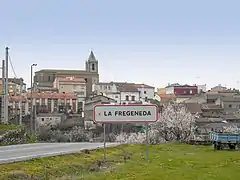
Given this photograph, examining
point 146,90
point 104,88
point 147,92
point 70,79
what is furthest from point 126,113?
point 147,92

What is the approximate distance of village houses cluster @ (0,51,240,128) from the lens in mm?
123375

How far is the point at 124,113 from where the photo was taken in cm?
2275

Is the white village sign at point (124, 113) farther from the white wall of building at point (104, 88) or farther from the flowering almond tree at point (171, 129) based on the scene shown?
the white wall of building at point (104, 88)

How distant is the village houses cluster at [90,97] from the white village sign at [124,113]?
245 ft

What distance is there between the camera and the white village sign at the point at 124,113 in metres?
22.7

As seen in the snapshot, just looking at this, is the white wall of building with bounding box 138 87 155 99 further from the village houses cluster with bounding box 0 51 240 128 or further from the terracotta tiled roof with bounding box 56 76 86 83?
the terracotta tiled roof with bounding box 56 76 86 83

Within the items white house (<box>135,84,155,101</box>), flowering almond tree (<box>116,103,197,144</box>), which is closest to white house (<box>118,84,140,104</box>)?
white house (<box>135,84,155,101</box>)

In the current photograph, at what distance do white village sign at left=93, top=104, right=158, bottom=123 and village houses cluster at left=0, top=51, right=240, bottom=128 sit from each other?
7468cm

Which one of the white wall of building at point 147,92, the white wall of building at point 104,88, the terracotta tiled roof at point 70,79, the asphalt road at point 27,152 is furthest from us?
the white wall of building at point 147,92

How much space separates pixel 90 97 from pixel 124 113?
127707 mm

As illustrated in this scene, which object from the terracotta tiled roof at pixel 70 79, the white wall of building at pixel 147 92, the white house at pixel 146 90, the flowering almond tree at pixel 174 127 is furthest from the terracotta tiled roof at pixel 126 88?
the flowering almond tree at pixel 174 127

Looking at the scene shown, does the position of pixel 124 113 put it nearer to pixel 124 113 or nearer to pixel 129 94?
pixel 124 113

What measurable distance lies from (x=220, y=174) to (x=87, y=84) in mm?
169869

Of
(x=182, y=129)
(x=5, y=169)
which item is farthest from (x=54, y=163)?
(x=182, y=129)
